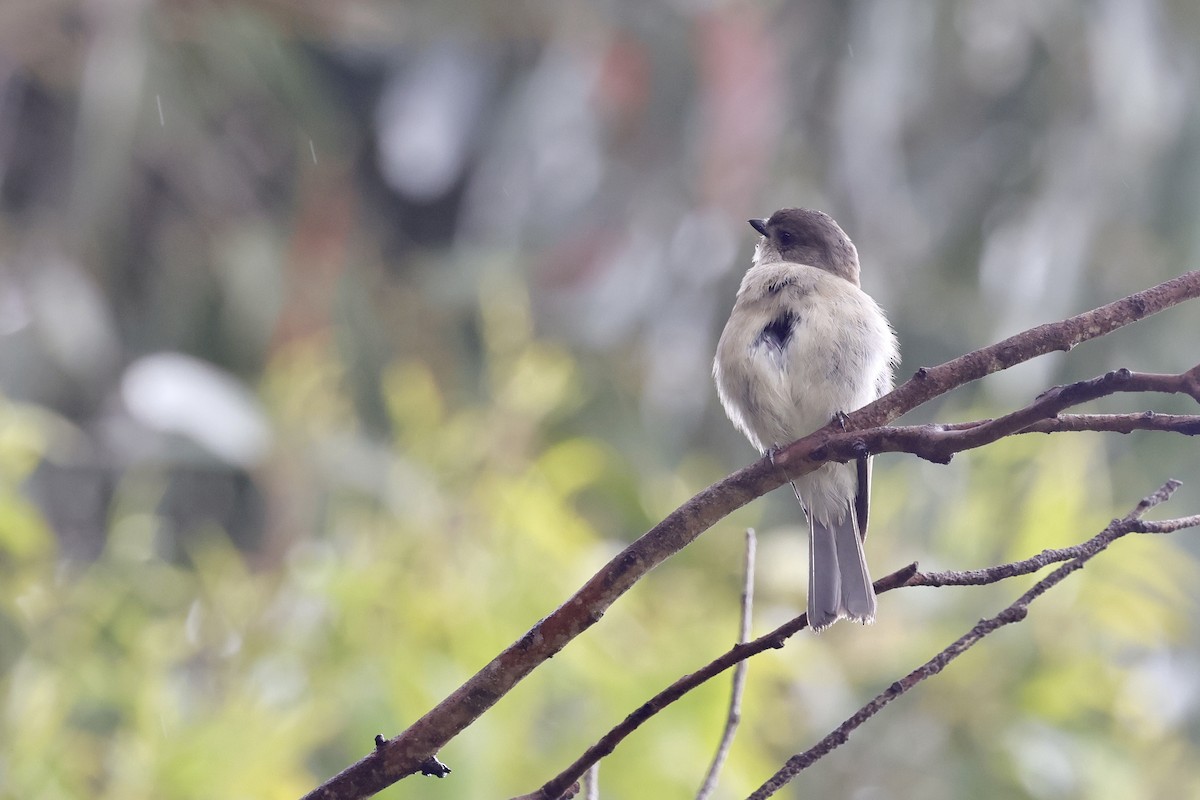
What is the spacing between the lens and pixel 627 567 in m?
1.08

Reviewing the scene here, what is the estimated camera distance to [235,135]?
7.51 metres

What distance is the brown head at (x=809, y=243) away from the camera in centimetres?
298

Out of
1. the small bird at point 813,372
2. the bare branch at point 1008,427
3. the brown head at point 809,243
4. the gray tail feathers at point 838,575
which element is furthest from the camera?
the brown head at point 809,243

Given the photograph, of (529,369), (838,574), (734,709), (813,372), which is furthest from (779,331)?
(529,369)

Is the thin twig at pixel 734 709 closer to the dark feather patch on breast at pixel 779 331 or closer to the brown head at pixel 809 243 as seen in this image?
the dark feather patch on breast at pixel 779 331

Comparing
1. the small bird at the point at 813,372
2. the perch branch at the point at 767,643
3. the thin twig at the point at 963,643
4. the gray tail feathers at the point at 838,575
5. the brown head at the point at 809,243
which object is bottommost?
the thin twig at the point at 963,643

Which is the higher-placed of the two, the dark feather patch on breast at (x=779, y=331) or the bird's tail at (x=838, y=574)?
the dark feather patch on breast at (x=779, y=331)

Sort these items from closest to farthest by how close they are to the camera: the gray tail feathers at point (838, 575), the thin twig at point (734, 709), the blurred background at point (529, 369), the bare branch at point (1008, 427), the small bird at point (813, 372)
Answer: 1. the bare branch at point (1008, 427)
2. the thin twig at point (734, 709)
3. the gray tail feathers at point (838, 575)
4. the small bird at point (813, 372)
5. the blurred background at point (529, 369)

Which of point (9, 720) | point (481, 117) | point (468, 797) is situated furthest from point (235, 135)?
point (468, 797)

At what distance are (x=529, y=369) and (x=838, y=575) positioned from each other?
1749 millimetres

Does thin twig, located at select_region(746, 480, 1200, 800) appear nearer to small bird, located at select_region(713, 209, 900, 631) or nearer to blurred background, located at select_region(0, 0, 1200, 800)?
small bird, located at select_region(713, 209, 900, 631)

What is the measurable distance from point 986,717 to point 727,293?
A: 8.39 feet

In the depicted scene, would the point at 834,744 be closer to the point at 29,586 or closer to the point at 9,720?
the point at 9,720

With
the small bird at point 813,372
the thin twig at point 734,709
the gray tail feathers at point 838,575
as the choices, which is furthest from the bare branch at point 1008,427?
the small bird at point 813,372
